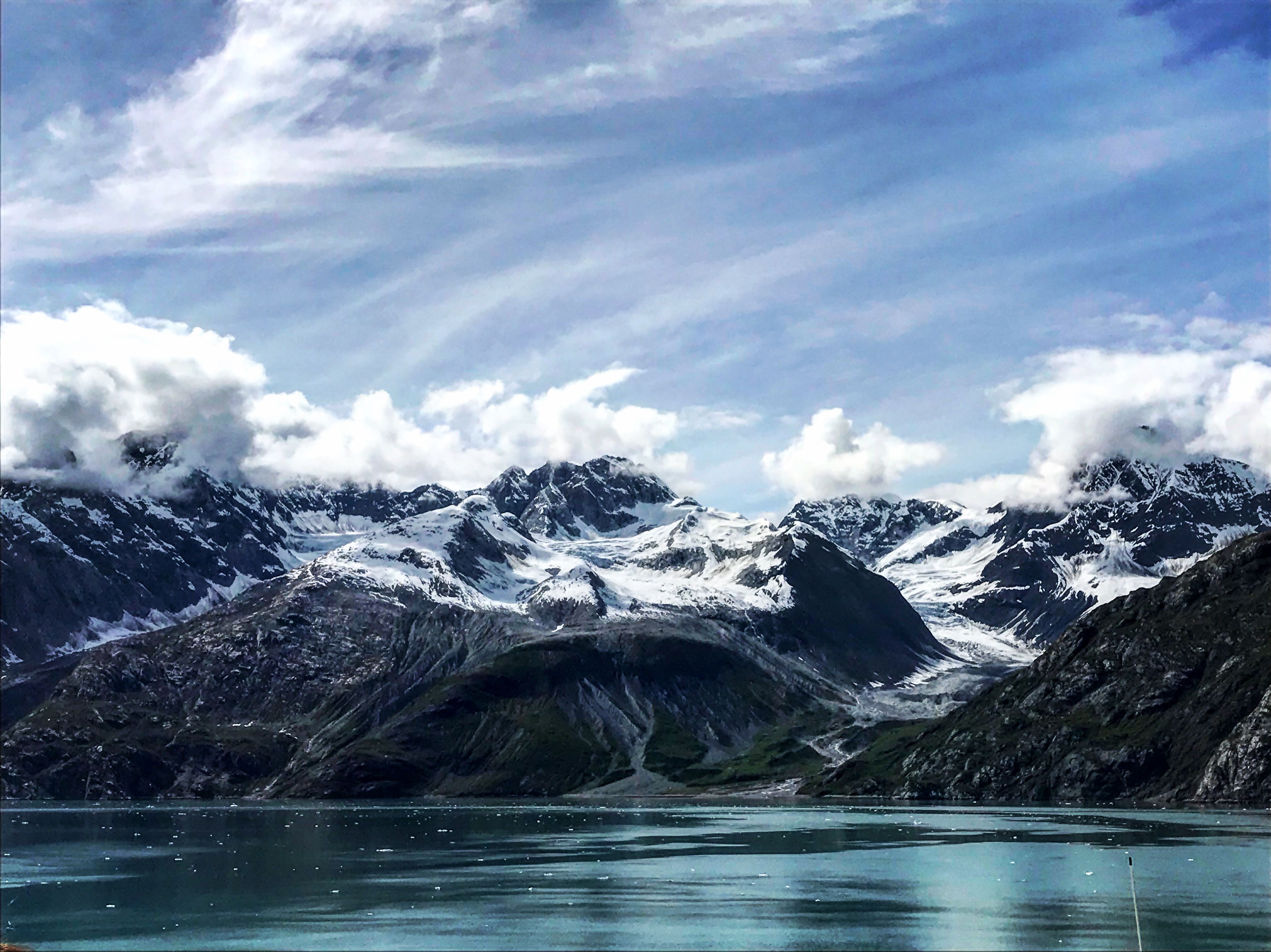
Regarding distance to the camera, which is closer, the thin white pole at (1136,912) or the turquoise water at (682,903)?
the thin white pole at (1136,912)

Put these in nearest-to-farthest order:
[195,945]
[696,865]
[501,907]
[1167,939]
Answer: [1167,939], [195,945], [501,907], [696,865]

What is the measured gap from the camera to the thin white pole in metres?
103

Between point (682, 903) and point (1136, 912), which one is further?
point (682, 903)

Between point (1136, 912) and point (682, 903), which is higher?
point (1136, 912)

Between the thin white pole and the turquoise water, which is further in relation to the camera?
the turquoise water

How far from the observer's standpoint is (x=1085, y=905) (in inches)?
5443

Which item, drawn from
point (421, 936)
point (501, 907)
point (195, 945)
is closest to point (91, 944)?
point (195, 945)

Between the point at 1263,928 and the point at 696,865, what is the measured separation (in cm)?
8404

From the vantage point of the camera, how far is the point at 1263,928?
400ft

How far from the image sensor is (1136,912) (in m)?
103

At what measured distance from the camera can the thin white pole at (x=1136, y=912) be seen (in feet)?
338

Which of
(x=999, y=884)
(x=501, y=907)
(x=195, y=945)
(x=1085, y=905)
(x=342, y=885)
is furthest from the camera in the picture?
(x=342, y=885)

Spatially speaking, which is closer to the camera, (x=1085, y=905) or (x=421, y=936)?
(x=421, y=936)

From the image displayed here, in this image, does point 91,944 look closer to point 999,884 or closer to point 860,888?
point 860,888
